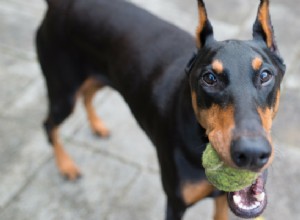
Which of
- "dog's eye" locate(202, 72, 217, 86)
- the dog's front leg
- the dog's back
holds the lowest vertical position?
the dog's front leg

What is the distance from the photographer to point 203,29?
294cm

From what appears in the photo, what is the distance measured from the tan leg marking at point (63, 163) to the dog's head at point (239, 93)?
1.93 m

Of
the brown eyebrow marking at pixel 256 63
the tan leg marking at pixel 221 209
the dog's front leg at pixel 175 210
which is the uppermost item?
the brown eyebrow marking at pixel 256 63

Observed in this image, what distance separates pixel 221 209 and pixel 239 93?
1.50m

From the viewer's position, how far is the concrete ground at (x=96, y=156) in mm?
4184

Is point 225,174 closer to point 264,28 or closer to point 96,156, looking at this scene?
point 264,28

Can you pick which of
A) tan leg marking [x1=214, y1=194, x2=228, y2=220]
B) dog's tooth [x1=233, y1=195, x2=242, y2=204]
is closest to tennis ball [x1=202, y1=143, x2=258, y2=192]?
dog's tooth [x1=233, y1=195, x2=242, y2=204]

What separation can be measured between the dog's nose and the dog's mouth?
1.46 ft

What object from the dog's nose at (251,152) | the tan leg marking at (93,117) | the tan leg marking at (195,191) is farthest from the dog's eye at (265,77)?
the tan leg marking at (93,117)

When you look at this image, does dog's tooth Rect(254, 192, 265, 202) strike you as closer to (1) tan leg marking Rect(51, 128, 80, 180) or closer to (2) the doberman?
(2) the doberman

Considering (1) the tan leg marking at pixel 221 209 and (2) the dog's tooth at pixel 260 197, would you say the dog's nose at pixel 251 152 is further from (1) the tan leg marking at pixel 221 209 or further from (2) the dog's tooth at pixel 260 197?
(1) the tan leg marking at pixel 221 209

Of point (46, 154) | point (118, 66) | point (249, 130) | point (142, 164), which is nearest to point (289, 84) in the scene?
point (142, 164)

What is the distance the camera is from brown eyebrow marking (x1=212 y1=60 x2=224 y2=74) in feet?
8.56

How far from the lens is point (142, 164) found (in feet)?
14.9
